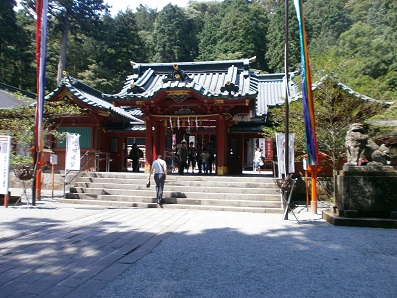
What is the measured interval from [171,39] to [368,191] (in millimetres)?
40362

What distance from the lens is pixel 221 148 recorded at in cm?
1373

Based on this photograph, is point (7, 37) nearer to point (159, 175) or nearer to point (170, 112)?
point (170, 112)

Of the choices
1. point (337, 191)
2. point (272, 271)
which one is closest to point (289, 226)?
point (337, 191)

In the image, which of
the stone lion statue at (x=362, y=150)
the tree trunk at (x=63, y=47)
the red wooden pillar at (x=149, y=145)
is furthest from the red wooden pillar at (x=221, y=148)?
the tree trunk at (x=63, y=47)

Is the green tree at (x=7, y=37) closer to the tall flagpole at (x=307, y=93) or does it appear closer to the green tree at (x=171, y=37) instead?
the green tree at (x=171, y=37)

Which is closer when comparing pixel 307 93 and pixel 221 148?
pixel 307 93

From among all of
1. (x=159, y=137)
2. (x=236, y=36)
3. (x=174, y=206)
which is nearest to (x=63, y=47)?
(x=236, y=36)

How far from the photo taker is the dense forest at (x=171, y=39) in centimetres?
2908

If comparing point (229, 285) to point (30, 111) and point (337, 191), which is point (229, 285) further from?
point (30, 111)

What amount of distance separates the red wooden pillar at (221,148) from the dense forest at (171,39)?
33.2 ft

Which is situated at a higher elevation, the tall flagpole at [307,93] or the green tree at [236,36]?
the green tree at [236,36]

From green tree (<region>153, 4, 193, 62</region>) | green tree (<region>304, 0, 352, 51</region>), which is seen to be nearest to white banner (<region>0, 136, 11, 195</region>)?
green tree (<region>153, 4, 193, 62</region>)

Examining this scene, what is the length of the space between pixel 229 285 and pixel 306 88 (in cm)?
621

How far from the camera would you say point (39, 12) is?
8898 mm
